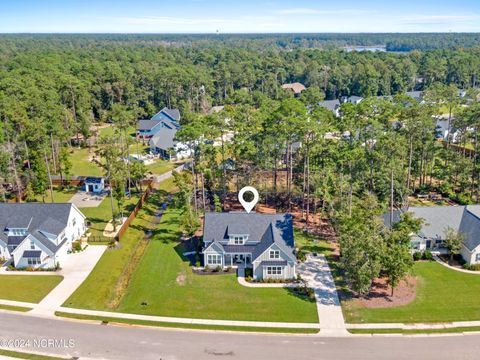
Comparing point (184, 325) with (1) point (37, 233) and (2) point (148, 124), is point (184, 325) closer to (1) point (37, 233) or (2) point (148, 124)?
(1) point (37, 233)

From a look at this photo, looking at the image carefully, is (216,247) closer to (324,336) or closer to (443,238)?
(324,336)

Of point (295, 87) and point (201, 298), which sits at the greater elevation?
point (295, 87)

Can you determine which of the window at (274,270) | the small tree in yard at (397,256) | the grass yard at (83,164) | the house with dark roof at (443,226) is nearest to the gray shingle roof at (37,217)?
the window at (274,270)

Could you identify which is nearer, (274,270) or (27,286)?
(27,286)

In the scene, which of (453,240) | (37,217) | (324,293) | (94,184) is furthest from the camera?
(94,184)

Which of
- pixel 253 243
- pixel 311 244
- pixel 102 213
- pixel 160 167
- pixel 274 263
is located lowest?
pixel 311 244

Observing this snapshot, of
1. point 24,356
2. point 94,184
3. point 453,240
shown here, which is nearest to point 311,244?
point 453,240

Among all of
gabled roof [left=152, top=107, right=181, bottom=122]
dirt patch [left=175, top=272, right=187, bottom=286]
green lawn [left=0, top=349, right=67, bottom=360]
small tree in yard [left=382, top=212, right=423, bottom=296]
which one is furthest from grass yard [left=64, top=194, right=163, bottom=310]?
gabled roof [left=152, top=107, right=181, bottom=122]

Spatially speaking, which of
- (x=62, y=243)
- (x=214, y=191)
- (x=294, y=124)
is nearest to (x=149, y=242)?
(x=62, y=243)
